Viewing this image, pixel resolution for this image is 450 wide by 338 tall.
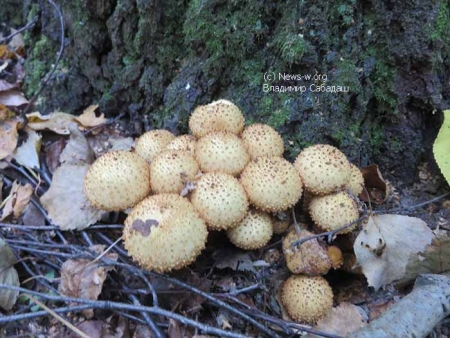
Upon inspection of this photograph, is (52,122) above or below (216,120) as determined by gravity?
below

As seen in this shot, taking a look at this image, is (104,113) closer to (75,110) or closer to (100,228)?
(75,110)

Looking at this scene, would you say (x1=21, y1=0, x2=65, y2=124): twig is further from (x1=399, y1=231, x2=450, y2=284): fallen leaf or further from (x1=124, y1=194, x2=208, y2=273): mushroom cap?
(x1=399, y1=231, x2=450, y2=284): fallen leaf

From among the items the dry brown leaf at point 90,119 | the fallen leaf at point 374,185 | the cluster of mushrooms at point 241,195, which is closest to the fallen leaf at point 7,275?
the cluster of mushrooms at point 241,195

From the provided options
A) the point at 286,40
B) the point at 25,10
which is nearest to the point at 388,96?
the point at 286,40

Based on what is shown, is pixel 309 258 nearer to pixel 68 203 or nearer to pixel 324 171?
pixel 324 171

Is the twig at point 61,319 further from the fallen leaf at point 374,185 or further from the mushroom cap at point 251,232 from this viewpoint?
the fallen leaf at point 374,185

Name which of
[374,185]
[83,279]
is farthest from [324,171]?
[83,279]
